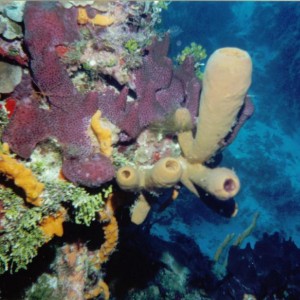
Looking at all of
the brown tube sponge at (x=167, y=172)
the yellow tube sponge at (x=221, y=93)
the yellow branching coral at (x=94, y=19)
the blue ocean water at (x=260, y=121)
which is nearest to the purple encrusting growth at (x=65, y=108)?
the yellow branching coral at (x=94, y=19)

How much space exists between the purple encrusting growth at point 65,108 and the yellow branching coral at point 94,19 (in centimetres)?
11

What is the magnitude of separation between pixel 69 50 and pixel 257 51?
22.7 metres

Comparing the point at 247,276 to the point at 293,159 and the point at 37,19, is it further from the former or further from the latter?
the point at 293,159

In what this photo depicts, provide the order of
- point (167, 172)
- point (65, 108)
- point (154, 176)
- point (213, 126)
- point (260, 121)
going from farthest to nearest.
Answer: point (260, 121) → point (65, 108) → point (213, 126) → point (154, 176) → point (167, 172)

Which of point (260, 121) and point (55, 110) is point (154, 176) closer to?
point (55, 110)

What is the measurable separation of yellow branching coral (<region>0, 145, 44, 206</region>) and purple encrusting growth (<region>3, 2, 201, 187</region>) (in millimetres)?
170

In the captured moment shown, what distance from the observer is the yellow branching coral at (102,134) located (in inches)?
111

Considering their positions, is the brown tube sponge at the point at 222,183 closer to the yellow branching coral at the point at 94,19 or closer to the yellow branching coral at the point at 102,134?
the yellow branching coral at the point at 102,134

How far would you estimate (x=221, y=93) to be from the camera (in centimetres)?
248

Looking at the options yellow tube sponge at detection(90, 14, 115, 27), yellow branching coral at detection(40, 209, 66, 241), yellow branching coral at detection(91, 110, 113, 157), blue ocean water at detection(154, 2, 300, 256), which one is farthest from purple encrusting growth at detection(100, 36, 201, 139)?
blue ocean water at detection(154, 2, 300, 256)

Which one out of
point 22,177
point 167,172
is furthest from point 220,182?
point 22,177

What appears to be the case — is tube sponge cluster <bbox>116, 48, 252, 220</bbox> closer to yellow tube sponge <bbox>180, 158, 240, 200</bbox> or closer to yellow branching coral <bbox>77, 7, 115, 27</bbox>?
yellow tube sponge <bbox>180, 158, 240, 200</bbox>

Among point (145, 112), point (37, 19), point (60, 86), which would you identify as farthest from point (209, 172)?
point (37, 19)

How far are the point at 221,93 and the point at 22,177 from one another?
6.06 feet
